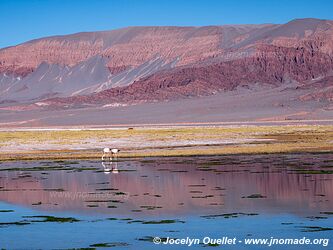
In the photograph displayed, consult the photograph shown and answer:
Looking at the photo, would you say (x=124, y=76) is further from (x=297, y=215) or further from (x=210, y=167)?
(x=297, y=215)

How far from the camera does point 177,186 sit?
880 inches

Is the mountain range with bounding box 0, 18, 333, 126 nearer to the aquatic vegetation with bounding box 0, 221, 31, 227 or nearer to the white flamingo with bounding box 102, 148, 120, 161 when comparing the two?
the white flamingo with bounding box 102, 148, 120, 161

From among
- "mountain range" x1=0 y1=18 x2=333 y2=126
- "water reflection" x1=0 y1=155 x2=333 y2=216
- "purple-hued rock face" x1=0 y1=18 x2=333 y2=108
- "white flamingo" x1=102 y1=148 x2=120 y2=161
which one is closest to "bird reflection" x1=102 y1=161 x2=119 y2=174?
"water reflection" x1=0 y1=155 x2=333 y2=216

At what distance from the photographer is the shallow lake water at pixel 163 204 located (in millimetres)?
14266

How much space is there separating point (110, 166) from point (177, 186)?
8.90m

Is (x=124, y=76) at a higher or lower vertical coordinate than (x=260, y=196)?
higher

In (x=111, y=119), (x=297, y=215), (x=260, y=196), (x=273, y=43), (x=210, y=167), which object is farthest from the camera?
(x=273, y=43)

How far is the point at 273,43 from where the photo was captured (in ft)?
573

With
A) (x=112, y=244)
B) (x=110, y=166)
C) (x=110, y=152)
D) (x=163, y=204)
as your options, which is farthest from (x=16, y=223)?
(x=110, y=152)

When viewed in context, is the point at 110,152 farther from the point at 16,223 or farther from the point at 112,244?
the point at 112,244

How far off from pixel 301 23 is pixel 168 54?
117 ft

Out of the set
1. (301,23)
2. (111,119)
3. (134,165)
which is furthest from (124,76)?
(134,165)

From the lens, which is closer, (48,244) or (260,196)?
(48,244)

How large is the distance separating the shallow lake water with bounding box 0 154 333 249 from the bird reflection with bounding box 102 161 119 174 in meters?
0.13
